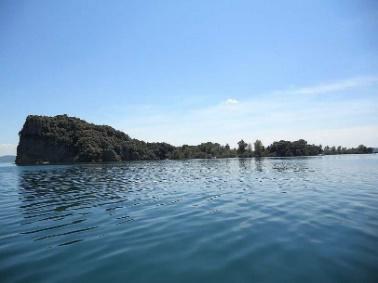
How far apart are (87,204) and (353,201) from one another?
21800 mm

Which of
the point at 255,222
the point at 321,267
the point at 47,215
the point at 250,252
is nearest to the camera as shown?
the point at 321,267

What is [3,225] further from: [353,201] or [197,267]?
[353,201]

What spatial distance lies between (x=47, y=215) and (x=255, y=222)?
48.5 ft

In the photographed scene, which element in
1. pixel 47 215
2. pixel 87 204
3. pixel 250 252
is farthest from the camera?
pixel 87 204

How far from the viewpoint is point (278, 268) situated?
10.9 meters

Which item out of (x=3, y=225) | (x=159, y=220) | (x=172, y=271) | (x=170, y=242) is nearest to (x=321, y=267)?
(x=172, y=271)

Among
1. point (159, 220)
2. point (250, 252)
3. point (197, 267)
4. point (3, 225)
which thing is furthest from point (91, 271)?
point (3, 225)

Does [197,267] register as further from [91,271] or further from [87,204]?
[87,204]

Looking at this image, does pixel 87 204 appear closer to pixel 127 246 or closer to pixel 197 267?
pixel 127 246

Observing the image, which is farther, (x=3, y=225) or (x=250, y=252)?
(x=3, y=225)

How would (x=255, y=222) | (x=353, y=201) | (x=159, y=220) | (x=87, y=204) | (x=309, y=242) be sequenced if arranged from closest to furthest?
1. (x=309, y=242)
2. (x=255, y=222)
3. (x=159, y=220)
4. (x=353, y=201)
5. (x=87, y=204)

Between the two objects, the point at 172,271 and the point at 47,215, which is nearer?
the point at 172,271

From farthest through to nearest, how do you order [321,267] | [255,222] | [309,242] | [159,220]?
[159,220], [255,222], [309,242], [321,267]

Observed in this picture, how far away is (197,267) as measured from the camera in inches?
439
